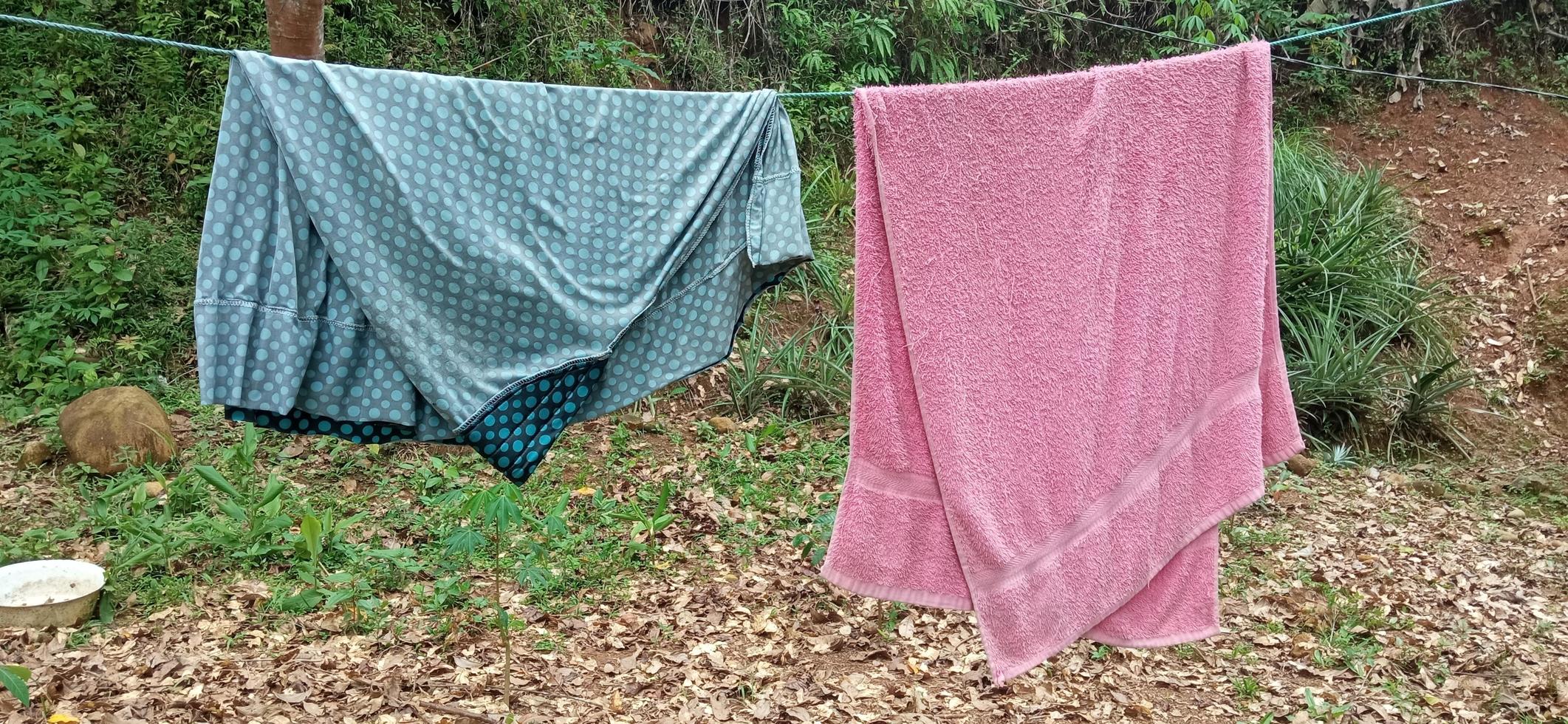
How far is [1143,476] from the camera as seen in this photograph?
2.24 meters

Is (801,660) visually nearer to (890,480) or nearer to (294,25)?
(890,480)

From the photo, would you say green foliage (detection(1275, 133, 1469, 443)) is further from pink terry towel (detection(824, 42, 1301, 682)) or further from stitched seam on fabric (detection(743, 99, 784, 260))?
stitched seam on fabric (detection(743, 99, 784, 260))

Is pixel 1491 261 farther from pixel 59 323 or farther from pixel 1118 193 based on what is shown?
pixel 59 323

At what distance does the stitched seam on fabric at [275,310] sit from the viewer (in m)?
2.03

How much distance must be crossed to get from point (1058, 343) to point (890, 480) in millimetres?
415

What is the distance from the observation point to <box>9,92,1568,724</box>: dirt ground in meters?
3.34

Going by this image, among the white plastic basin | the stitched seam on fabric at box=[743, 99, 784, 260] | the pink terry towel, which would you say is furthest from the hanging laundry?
the white plastic basin

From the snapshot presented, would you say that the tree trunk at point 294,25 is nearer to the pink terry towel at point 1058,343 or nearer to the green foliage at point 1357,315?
the pink terry towel at point 1058,343

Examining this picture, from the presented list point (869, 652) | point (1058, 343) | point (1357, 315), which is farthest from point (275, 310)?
point (1357, 315)

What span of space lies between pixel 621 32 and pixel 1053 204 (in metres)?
5.14

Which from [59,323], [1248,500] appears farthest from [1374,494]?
[59,323]

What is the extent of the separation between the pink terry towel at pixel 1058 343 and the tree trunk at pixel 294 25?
2.24 meters

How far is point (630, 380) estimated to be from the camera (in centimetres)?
238

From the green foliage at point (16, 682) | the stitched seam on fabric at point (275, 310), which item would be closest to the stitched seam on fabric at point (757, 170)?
the stitched seam on fabric at point (275, 310)
